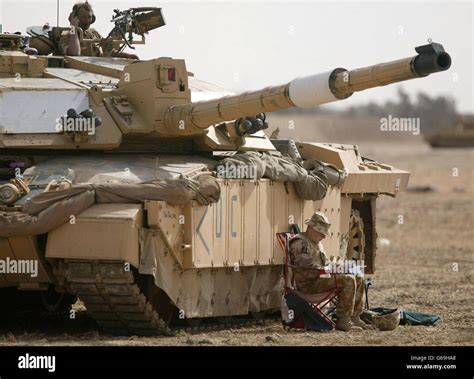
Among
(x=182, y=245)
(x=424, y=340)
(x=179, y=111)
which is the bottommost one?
(x=424, y=340)

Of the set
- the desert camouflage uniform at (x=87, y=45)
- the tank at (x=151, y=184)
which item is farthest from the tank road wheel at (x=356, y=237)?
the desert camouflage uniform at (x=87, y=45)

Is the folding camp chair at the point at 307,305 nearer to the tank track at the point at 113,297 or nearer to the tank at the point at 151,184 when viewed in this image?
the tank at the point at 151,184

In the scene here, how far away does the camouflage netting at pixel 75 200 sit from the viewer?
1602cm

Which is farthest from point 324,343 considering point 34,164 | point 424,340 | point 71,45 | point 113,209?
point 71,45

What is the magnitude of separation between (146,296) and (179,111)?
2.41 m

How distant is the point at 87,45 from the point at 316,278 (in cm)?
512

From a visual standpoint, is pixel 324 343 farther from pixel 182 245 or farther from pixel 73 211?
pixel 73 211

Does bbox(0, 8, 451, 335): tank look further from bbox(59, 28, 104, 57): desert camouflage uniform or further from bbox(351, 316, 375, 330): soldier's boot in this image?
bbox(351, 316, 375, 330): soldier's boot

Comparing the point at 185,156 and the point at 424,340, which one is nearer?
the point at 424,340

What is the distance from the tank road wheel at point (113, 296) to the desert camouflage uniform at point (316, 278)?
194 cm

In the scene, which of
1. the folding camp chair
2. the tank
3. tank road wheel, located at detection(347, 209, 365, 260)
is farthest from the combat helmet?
tank road wheel, located at detection(347, 209, 365, 260)

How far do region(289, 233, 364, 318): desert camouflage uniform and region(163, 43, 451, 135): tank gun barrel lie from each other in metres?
1.77

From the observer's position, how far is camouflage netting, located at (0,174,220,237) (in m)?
16.0

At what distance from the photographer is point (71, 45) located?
19828 mm
